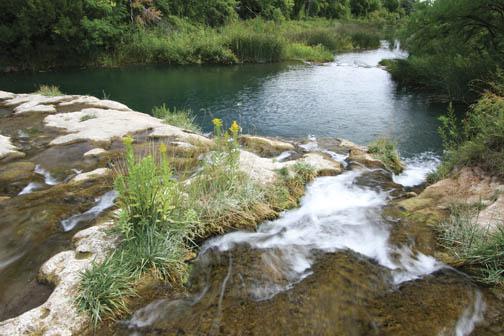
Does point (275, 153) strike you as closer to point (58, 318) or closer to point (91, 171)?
point (91, 171)

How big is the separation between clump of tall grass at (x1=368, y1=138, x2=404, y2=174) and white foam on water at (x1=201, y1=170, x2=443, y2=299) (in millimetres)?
2027

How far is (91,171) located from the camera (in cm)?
605

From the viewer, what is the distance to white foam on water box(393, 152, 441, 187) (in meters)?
7.24

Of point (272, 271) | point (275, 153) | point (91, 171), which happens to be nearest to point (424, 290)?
point (272, 271)

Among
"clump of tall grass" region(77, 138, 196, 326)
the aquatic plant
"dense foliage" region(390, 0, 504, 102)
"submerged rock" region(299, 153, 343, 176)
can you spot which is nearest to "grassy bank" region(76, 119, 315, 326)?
"clump of tall grass" region(77, 138, 196, 326)

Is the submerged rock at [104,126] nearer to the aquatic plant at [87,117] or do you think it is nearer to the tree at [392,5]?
the aquatic plant at [87,117]

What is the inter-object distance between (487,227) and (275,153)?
439 cm

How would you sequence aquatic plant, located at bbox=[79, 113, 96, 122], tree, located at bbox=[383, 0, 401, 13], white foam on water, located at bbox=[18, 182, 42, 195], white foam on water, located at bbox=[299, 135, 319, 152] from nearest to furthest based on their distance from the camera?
white foam on water, located at bbox=[18, 182, 42, 195] < white foam on water, located at bbox=[299, 135, 319, 152] < aquatic plant, located at bbox=[79, 113, 96, 122] < tree, located at bbox=[383, 0, 401, 13]

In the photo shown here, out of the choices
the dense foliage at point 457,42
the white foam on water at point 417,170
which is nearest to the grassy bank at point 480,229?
the white foam on water at point 417,170

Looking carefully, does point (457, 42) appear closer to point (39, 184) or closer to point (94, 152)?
point (94, 152)

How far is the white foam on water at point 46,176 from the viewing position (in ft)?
19.1

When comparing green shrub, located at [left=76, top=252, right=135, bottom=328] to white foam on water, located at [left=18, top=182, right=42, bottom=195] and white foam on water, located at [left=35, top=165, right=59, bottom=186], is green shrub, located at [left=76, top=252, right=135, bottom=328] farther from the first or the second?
white foam on water, located at [left=35, top=165, right=59, bottom=186]

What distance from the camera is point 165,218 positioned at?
3.92m

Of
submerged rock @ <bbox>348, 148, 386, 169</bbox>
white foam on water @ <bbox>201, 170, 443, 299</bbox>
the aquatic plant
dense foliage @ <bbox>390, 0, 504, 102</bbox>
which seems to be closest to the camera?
white foam on water @ <bbox>201, 170, 443, 299</bbox>
